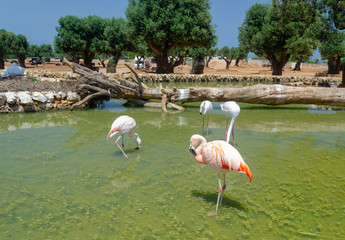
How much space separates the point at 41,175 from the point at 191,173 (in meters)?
2.49

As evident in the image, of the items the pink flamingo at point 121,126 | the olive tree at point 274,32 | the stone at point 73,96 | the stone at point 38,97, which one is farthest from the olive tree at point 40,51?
the pink flamingo at point 121,126

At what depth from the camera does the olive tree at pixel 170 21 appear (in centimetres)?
2634

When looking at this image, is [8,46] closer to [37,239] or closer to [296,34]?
[296,34]

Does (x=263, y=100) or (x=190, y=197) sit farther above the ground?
(x=263, y=100)

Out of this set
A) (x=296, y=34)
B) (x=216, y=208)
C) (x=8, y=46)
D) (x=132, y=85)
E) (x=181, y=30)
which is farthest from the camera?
(x=8, y=46)

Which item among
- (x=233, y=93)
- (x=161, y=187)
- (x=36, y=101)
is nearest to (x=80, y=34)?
(x=36, y=101)

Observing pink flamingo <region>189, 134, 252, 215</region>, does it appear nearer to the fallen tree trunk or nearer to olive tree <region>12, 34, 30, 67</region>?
the fallen tree trunk

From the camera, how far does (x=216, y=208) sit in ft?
11.8

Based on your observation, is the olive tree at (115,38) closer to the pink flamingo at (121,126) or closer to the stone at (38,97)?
the stone at (38,97)

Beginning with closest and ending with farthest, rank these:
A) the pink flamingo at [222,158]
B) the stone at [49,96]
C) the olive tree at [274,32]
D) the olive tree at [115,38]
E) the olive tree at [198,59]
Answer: the pink flamingo at [222,158]
the stone at [49,96]
the olive tree at [274,32]
the olive tree at [115,38]
the olive tree at [198,59]

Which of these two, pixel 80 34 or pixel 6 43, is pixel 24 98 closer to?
pixel 80 34

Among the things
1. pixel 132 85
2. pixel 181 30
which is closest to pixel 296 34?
pixel 181 30

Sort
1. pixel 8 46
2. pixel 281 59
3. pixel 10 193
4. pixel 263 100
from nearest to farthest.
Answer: pixel 10 193 → pixel 263 100 → pixel 281 59 → pixel 8 46

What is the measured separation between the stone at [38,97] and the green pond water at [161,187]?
2.67m
